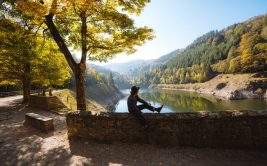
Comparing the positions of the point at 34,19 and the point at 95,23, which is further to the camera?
the point at 95,23

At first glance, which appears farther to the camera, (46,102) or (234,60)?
(234,60)

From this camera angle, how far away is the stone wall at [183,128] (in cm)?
676

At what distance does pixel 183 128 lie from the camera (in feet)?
23.9

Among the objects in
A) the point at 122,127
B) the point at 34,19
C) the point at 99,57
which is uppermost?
the point at 34,19

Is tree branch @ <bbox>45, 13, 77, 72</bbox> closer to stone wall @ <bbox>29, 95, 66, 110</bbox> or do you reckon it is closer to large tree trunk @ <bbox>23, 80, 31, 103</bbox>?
stone wall @ <bbox>29, 95, 66, 110</bbox>

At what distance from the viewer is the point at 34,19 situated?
942cm

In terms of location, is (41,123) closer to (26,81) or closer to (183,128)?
(183,128)

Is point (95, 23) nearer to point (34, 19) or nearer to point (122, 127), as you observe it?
point (34, 19)

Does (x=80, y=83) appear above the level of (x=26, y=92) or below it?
above

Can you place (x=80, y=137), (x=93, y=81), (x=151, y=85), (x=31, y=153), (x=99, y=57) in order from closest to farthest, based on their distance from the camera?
(x=31, y=153)
(x=80, y=137)
(x=99, y=57)
(x=93, y=81)
(x=151, y=85)

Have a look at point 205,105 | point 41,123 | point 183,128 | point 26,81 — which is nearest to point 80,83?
point 41,123

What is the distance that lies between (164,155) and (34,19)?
362 inches

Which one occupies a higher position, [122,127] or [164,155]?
[122,127]

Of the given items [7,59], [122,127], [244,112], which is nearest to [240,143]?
[244,112]
